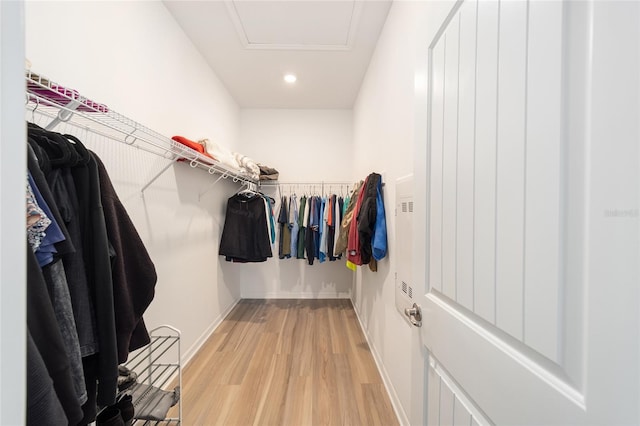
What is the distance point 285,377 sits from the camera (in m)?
1.84

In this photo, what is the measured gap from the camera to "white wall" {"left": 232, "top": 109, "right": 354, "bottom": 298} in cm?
348

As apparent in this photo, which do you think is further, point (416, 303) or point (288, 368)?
point (288, 368)

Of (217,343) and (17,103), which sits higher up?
(17,103)

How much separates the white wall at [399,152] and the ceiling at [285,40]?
232 mm

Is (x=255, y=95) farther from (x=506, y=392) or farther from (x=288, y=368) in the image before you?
(x=506, y=392)

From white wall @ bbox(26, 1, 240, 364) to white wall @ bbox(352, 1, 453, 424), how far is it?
1.49 meters

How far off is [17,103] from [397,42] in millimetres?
1832

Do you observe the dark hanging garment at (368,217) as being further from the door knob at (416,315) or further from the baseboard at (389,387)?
the door knob at (416,315)

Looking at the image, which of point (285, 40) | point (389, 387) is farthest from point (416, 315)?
point (285, 40)

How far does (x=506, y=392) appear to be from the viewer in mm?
479

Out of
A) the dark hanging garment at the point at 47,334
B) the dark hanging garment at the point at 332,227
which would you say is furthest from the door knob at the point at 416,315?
the dark hanging garment at the point at 332,227

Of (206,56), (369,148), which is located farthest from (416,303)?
(206,56)

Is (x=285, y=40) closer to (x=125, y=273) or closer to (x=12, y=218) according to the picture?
(x=125, y=273)

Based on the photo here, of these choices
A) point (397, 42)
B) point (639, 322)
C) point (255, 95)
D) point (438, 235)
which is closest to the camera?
point (639, 322)
